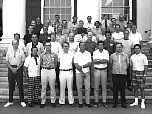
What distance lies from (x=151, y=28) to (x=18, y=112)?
25.5 feet

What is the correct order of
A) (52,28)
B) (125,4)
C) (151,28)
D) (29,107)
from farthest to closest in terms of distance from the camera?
1. (125,4)
2. (151,28)
3. (52,28)
4. (29,107)

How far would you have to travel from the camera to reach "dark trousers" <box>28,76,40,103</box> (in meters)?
9.29

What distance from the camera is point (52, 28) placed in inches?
456

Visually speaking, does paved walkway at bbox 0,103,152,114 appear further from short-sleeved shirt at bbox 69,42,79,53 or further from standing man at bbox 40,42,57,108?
A: short-sleeved shirt at bbox 69,42,79,53

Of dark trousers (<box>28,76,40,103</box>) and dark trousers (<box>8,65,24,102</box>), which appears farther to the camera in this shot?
dark trousers (<box>8,65,24,102</box>)

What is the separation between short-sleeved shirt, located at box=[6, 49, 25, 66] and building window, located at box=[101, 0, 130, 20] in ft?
20.0

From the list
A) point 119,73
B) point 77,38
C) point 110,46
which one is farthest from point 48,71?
point 110,46

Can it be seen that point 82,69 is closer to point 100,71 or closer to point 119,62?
point 100,71

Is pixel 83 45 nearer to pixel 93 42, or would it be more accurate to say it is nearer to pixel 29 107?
pixel 93 42

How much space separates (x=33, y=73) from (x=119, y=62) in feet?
9.10

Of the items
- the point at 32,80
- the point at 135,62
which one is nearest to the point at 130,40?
the point at 135,62

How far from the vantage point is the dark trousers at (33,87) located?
366 inches

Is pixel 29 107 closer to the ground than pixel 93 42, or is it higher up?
closer to the ground

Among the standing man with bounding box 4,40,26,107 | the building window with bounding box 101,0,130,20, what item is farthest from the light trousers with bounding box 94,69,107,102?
the building window with bounding box 101,0,130,20
